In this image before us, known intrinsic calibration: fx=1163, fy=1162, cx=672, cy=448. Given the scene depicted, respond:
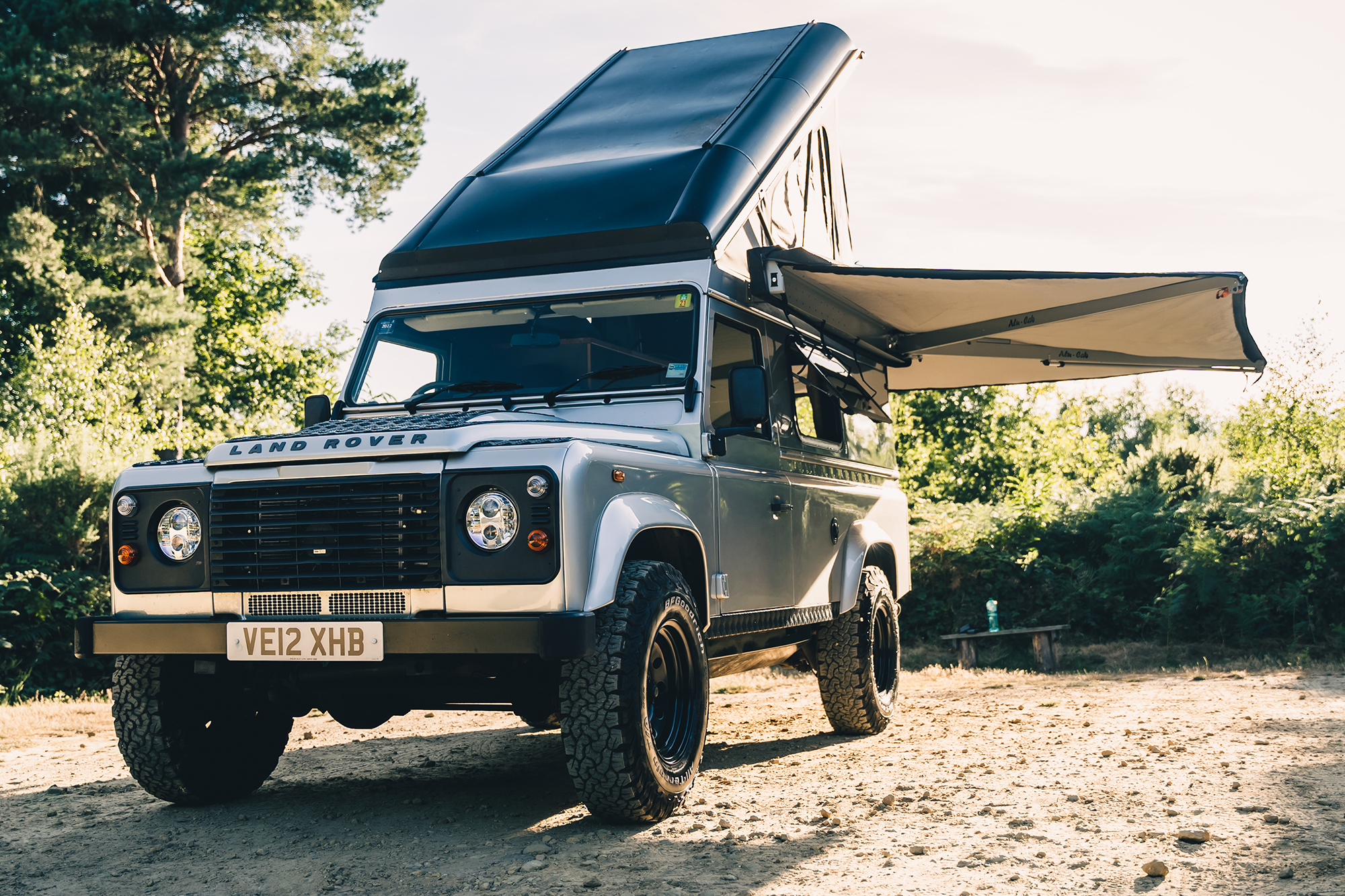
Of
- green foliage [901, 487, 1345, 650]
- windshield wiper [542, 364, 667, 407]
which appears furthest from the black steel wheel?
green foliage [901, 487, 1345, 650]

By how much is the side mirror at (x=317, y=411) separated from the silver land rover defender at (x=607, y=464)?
20 millimetres

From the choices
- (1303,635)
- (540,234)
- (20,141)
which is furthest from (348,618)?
(20,141)

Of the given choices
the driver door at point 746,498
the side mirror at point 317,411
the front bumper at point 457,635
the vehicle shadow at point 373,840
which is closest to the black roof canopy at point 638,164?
the driver door at point 746,498

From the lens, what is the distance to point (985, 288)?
25.2 feet

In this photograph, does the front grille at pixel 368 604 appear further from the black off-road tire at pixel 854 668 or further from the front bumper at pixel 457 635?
the black off-road tire at pixel 854 668

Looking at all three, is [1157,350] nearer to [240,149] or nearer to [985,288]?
[985,288]

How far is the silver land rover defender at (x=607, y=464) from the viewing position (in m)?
4.67

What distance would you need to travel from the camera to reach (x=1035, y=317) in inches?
331

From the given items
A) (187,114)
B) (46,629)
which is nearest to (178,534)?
(46,629)

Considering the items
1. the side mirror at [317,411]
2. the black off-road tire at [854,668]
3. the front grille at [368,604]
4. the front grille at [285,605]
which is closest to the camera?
the front grille at [368,604]

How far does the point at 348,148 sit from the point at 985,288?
796 inches

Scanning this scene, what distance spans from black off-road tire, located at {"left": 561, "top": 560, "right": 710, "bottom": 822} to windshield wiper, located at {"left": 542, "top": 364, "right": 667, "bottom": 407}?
3.88 ft

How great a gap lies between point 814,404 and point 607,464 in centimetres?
319

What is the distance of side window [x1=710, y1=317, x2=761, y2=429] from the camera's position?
6051mm
